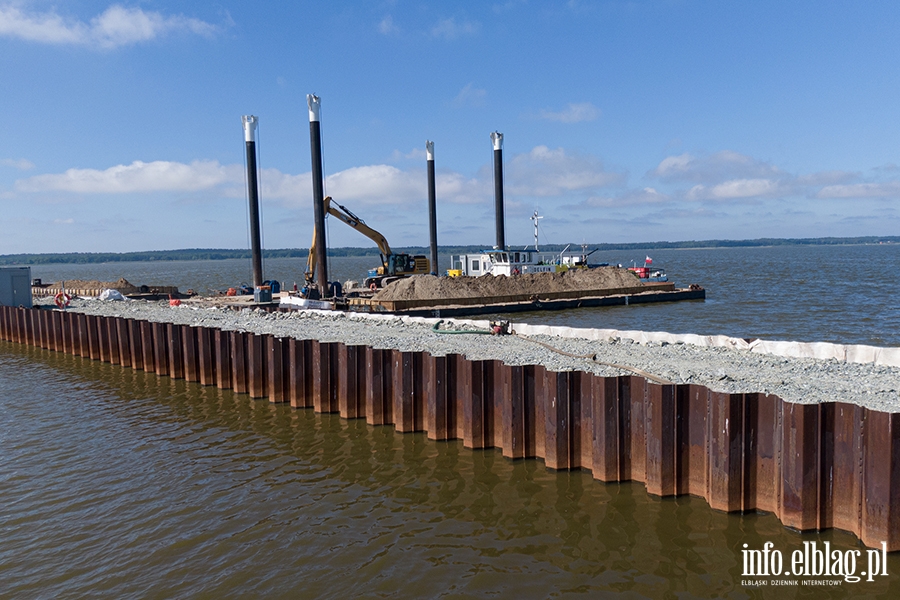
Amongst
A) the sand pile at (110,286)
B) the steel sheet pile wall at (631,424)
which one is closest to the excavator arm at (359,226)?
the sand pile at (110,286)

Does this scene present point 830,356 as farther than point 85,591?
Yes

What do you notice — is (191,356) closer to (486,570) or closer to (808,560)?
(486,570)

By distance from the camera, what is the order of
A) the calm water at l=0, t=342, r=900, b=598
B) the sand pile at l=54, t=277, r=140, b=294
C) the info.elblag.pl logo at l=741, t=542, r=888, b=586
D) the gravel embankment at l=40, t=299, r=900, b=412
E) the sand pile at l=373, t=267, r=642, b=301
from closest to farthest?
1. the info.elblag.pl logo at l=741, t=542, r=888, b=586
2. the calm water at l=0, t=342, r=900, b=598
3. the gravel embankment at l=40, t=299, r=900, b=412
4. the sand pile at l=373, t=267, r=642, b=301
5. the sand pile at l=54, t=277, r=140, b=294

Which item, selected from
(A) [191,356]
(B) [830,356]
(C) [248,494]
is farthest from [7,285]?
(B) [830,356]

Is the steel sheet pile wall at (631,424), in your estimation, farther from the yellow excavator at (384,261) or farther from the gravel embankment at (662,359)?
the yellow excavator at (384,261)

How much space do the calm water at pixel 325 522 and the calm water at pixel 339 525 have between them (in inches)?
0.9

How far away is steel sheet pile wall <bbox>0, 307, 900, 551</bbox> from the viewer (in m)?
6.18

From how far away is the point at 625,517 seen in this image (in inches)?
282

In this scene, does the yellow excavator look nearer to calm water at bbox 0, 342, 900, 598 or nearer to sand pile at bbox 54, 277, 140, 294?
sand pile at bbox 54, 277, 140, 294

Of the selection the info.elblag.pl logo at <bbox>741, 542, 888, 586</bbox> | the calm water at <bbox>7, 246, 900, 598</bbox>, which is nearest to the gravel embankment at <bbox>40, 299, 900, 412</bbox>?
the info.elblag.pl logo at <bbox>741, 542, 888, 586</bbox>

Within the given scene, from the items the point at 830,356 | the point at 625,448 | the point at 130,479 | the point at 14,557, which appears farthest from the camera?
the point at 830,356

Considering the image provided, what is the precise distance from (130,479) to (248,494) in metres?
1.98

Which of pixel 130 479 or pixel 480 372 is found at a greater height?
pixel 480 372

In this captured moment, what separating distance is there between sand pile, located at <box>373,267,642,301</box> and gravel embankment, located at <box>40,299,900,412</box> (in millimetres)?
12871
